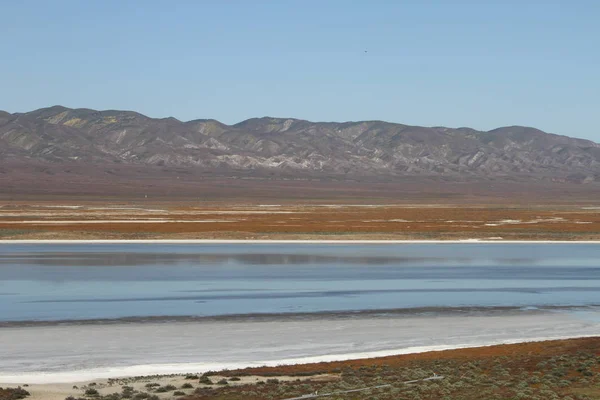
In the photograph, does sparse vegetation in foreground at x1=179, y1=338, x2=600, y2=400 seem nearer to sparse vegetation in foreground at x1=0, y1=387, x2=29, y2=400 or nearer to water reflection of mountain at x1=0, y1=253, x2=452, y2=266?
sparse vegetation in foreground at x1=0, y1=387, x2=29, y2=400

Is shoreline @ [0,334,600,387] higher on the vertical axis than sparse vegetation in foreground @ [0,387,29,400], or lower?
lower

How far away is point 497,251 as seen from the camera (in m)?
55.9

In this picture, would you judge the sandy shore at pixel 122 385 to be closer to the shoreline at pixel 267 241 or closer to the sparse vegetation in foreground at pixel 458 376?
the sparse vegetation in foreground at pixel 458 376

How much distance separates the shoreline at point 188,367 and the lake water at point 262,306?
0.33 ft

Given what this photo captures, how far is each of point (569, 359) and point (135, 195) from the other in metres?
162

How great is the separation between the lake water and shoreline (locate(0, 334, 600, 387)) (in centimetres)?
10

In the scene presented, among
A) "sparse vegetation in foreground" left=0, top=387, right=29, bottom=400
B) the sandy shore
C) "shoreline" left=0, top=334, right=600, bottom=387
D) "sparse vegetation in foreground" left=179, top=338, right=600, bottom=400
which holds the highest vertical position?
"sparse vegetation in foreground" left=0, top=387, right=29, bottom=400

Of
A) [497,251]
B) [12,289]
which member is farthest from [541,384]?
[497,251]

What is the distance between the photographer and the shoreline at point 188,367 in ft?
60.5

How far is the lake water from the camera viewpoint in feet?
71.5

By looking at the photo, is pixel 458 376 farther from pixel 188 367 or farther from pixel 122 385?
pixel 122 385

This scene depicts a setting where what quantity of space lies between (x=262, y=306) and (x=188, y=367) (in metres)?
9.85

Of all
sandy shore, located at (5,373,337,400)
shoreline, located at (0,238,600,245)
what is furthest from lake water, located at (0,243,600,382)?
shoreline, located at (0,238,600,245)

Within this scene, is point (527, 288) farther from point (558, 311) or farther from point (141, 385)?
point (141, 385)
